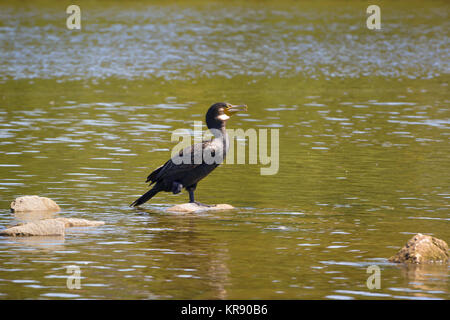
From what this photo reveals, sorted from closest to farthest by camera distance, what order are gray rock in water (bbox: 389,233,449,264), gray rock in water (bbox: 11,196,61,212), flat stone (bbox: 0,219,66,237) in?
gray rock in water (bbox: 389,233,449,264) < flat stone (bbox: 0,219,66,237) < gray rock in water (bbox: 11,196,61,212)

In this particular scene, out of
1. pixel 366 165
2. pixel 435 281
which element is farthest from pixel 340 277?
pixel 366 165

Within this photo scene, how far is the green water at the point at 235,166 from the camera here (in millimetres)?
11773

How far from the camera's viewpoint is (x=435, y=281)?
11.3m

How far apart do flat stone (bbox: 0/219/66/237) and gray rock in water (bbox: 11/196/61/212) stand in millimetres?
1782

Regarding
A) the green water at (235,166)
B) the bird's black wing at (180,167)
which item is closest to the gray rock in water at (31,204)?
the green water at (235,166)

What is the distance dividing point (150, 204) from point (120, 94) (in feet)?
60.6

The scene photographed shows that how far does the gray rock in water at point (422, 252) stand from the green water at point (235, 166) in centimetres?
22

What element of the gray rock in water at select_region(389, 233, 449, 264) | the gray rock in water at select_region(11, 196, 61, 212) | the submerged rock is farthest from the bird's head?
the gray rock in water at select_region(389, 233, 449, 264)

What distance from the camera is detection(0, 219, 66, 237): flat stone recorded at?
13690 mm

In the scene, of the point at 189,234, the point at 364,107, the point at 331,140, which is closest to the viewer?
the point at 189,234

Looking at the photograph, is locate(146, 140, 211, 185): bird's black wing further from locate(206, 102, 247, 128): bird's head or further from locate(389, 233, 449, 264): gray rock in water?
locate(389, 233, 449, 264): gray rock in water

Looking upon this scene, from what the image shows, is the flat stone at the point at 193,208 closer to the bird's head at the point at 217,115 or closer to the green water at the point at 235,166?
the green water at the point at 235,166

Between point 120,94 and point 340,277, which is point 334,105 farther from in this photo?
point 340,277

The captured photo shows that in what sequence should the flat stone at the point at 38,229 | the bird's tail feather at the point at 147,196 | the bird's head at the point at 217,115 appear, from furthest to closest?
the bird's head at the point at 217,115 → the bird's tail feather at the point at 147,196 → the flat stone at the point at 38,229
